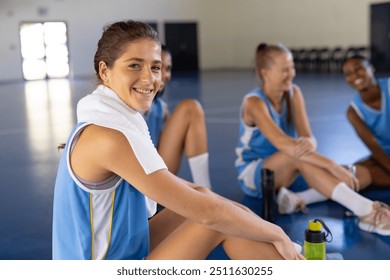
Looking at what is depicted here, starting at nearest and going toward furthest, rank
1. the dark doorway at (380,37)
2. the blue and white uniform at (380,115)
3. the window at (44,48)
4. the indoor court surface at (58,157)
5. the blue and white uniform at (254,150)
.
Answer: the indoor court surface at (58,157), the blue and white uniform at (254,150), the blue and white uniform at (380,115), the window at (44,48), the dark doorway at (380,37)

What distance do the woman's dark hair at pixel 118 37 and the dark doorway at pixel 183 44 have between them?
15776 millimetres

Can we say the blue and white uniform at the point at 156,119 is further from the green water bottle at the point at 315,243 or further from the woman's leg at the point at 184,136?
the green water bottle at the point at 315,243

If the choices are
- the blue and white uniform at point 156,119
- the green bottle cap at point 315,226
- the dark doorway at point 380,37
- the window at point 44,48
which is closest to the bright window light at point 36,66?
the window at point 44,48

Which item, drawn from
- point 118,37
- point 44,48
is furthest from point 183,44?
point 118,37

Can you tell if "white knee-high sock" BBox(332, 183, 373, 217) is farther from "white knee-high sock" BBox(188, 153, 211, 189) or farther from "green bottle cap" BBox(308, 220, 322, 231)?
"green bottle cap" BBox(308, 220, 322, 231)

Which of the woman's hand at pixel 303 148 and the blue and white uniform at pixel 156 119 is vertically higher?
the blue and white uniform at pixel 156 119

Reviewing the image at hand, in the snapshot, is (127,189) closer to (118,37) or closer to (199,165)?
(118,37)

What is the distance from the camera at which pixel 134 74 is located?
1392mm

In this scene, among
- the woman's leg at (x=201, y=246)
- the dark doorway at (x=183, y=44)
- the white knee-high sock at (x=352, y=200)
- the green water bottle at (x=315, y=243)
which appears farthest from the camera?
the dark doorway at (x=183, y=44)

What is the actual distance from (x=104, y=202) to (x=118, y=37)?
1.30 feet

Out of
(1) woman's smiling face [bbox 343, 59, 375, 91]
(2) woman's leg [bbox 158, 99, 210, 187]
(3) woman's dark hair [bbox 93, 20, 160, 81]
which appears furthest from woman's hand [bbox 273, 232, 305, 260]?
(1) woman's smiling face [bbox 343, 59, 375, 91]

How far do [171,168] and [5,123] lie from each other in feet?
13.0

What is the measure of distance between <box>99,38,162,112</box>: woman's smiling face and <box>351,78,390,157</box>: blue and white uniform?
1.91 m

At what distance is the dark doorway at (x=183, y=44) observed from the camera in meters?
17.2
